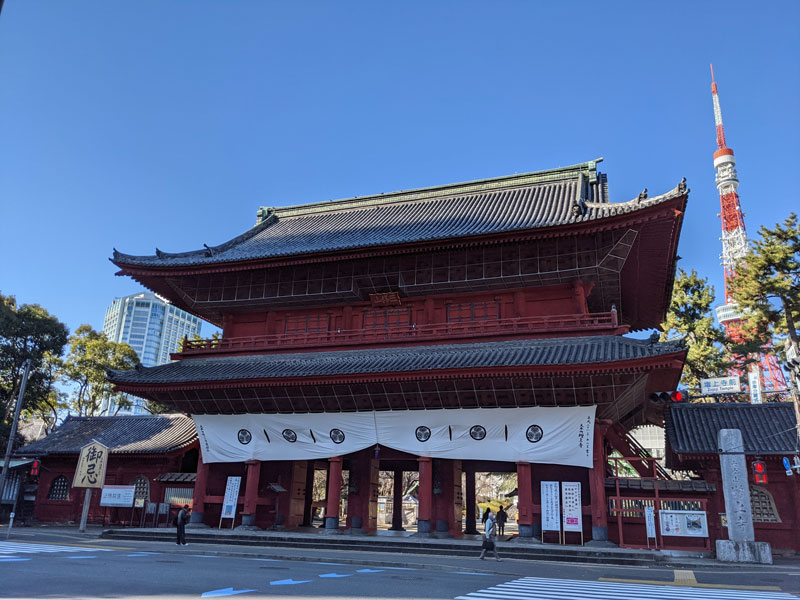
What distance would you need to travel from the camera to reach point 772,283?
32.8 m

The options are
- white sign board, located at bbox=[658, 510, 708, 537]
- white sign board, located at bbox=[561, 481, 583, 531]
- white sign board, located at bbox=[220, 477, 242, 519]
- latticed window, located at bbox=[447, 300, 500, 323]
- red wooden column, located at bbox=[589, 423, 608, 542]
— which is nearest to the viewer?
white sign board, located at bbox=[658, 510, 708, 537]

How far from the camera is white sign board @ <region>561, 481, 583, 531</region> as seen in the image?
22.4 meters

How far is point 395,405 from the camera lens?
25781mm

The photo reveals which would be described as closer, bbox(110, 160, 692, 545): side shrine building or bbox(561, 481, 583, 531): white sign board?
bbox(561, 481, 583, 531): white sign board

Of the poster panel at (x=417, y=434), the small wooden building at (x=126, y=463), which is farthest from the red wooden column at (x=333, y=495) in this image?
the small wooden building at (x=126, y=463)

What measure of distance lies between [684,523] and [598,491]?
10.2 feet

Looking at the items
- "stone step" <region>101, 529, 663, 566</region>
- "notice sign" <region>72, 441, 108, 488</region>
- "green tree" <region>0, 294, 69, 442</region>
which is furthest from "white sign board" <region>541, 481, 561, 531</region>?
"green tree" <region>0, 294, 69, 442</region>

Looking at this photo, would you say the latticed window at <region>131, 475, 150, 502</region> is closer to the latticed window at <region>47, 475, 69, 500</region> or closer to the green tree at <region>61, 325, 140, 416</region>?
the latticed window at <region>47, 475, 69, 500</region>

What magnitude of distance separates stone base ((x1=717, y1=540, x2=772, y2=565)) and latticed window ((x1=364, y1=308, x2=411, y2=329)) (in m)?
15.6

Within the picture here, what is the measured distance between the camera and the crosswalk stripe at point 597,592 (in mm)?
11070

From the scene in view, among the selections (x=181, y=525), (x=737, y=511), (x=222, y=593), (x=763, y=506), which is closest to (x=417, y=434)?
(x=181, y=525)

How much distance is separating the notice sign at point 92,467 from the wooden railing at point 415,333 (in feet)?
20.0

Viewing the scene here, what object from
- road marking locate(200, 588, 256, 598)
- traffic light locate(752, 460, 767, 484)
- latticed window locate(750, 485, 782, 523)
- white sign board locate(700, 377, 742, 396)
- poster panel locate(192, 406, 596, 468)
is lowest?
road marking locate(200, 588, 256, 598)

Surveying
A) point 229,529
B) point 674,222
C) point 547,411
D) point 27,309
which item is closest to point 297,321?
point 229,529
